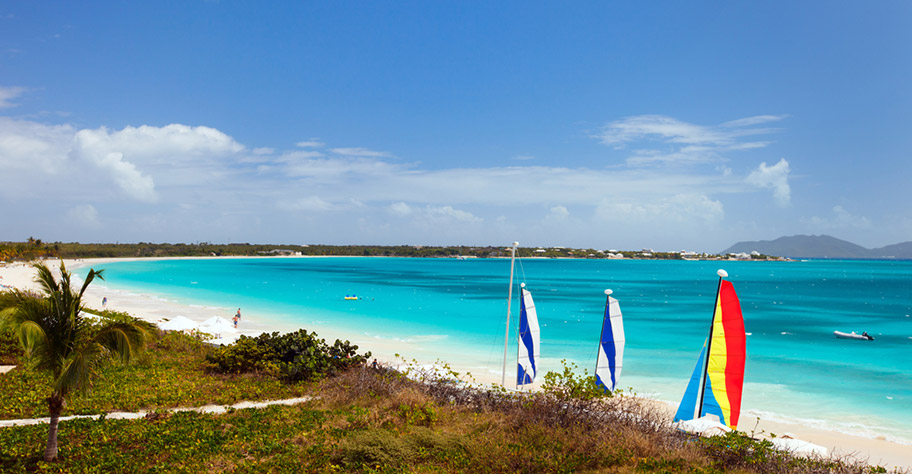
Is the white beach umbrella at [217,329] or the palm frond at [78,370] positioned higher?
the palm frond at [78,370]

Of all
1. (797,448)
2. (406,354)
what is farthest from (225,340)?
(797,448)

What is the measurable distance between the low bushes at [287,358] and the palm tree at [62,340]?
24.4ft

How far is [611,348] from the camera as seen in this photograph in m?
17.3

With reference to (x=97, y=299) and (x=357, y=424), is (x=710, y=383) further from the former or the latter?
(x=97, y=299)

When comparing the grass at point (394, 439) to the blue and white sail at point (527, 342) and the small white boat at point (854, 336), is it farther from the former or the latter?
the small white boat at point (854, 336)

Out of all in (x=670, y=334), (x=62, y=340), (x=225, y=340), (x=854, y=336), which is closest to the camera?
(x=62, y=340)

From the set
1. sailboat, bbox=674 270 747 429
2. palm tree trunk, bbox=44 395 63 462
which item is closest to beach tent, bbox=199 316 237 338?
palm tree trunk, bbox=44 395 63 462

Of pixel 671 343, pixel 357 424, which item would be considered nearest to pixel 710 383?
pixel 357 424

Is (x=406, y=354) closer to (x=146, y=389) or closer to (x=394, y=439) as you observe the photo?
(x=146, y=389)

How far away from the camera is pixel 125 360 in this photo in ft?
29.8

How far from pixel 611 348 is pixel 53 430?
14.3 m

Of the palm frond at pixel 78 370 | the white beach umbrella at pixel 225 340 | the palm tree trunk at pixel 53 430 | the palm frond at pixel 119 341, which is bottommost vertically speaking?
the white beach umbrella at pixel 225 340

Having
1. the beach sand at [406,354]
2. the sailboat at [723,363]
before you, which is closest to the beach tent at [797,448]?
the beach sand at [406,354]

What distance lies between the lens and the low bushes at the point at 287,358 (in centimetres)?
1653
